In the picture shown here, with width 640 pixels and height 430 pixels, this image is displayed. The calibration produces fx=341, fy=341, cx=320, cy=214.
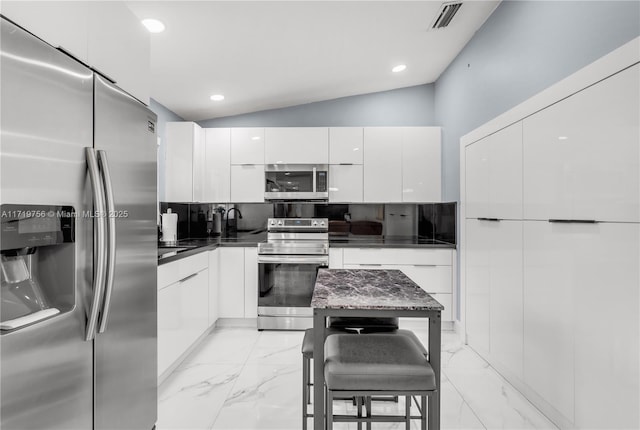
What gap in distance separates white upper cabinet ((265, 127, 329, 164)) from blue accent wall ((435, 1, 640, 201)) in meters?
1.35

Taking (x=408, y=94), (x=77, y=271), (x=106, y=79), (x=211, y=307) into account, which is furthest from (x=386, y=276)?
(x=408, y=94)

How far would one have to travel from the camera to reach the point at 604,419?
157 cm

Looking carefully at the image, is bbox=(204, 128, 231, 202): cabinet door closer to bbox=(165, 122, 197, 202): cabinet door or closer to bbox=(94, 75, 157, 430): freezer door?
bbox=(165, 122, 197, 202): cabinet door

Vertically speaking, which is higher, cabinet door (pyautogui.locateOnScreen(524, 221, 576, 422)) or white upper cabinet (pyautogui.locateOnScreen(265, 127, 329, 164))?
white upper cabinet (pyautogui.locateOnScreen(265, 127, 329, 164))

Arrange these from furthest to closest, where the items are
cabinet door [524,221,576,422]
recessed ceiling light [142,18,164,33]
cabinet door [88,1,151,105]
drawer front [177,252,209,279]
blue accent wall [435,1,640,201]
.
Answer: drawer front [177,252,209,279], recessed ceiling light [142,18,164,33], cabinet door [524,221,576,422], blue accent wall [435,1,640,201], cabinet door [88,1,151,105]

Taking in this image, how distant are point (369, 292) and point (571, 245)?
43.0 inches

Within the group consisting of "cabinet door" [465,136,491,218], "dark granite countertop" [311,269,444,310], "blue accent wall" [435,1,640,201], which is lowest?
"dark granite countertop" [311,269,444,310]

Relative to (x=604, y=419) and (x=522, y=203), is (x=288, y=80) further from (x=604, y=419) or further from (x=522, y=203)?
(x=604, y=419)

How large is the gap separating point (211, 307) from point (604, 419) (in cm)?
295

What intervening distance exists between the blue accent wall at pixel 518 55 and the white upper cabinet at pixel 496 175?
24cm

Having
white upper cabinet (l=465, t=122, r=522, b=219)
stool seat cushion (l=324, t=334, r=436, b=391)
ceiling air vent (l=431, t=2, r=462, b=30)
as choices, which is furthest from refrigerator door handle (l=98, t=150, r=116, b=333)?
ceiling air vent (l=431, t=2, r=462, b=30)

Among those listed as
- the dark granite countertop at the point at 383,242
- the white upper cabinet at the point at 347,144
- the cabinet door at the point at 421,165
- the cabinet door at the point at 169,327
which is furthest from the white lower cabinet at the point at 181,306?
the cabinet door at the point at 421,165

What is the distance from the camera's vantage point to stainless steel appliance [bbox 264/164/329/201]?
12.6 ft

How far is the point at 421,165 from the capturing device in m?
3.83
